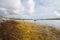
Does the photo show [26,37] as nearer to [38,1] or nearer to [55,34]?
[55,34]

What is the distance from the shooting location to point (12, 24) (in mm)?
2150

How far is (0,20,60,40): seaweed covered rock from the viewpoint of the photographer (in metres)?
2.09

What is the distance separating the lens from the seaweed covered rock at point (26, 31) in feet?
6.86

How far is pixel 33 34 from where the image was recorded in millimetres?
2109

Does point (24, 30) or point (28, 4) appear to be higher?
point (28, 4)

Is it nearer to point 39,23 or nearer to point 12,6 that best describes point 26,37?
point 39,23

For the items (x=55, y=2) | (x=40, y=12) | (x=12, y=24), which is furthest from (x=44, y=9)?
(x=12, y=24)

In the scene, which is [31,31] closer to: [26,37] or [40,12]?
[26,37]

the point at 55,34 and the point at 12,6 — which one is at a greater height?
the point at 12,6

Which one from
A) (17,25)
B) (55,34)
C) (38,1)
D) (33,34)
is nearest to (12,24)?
(17,25)

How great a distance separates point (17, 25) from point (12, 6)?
1.13ft

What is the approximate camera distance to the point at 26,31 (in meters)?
2.12

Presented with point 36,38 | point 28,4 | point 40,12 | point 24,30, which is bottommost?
point 36,38

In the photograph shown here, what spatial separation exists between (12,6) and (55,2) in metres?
0.74
